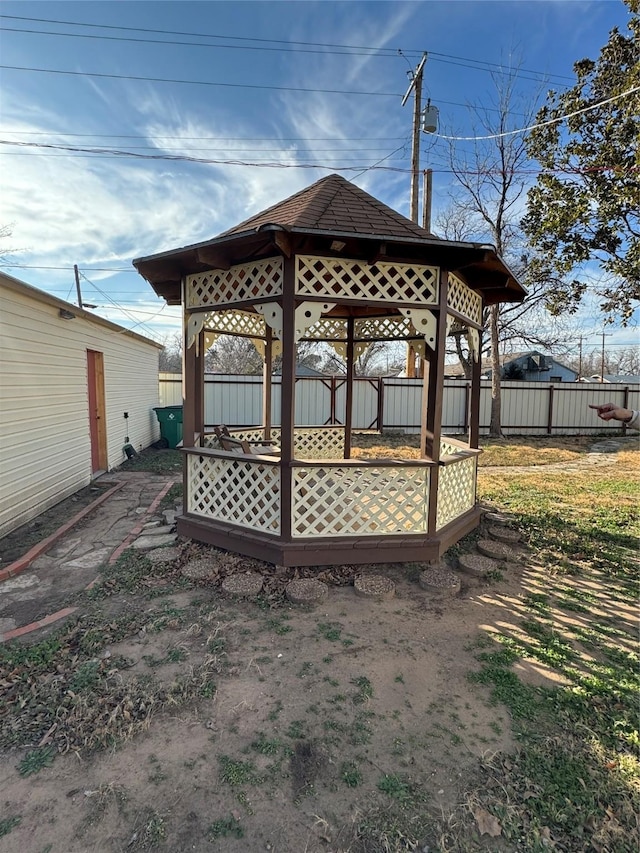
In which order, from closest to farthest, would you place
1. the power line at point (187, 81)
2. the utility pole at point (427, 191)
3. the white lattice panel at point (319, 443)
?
the white lattice panel at point (319, 443) → the power line at point (187, 81) → the utility pole at point (427, 191)

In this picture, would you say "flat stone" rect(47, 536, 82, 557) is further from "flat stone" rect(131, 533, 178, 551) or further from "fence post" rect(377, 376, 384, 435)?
"fence post" rect(377, 376, 384, 435)

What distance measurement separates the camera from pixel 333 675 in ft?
8.08

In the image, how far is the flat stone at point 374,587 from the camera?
338cm

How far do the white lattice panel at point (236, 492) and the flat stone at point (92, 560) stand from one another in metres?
0.91

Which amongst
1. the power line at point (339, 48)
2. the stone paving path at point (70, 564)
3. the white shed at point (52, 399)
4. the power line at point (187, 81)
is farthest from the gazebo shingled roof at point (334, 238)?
the power line at point (187, 81)

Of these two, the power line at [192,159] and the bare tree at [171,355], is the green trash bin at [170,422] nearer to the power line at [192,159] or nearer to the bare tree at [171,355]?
the power line at [192,159]

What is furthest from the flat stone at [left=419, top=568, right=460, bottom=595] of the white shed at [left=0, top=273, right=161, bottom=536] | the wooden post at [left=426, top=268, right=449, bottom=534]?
the white shed at [left=0, top=273, right=161, bottom=536]

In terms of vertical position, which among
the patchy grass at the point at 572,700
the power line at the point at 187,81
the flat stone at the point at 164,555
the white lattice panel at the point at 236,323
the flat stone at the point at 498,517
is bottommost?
the patchy grass at the point at 572,700

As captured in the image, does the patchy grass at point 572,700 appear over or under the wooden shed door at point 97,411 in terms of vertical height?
under

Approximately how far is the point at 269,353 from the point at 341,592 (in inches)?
153

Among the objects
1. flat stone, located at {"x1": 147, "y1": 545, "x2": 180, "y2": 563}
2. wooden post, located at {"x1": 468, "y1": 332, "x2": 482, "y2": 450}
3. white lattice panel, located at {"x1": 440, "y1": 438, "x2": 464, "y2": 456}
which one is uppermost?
wooden post, located at {"x1": 468, "y1": 332, "x2": 482, "y2": 450}

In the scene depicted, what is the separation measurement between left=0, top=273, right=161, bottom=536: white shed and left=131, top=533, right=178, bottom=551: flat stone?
1.52 m

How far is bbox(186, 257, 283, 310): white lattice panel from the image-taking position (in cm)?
366

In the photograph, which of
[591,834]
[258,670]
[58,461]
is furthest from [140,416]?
[591,834]
